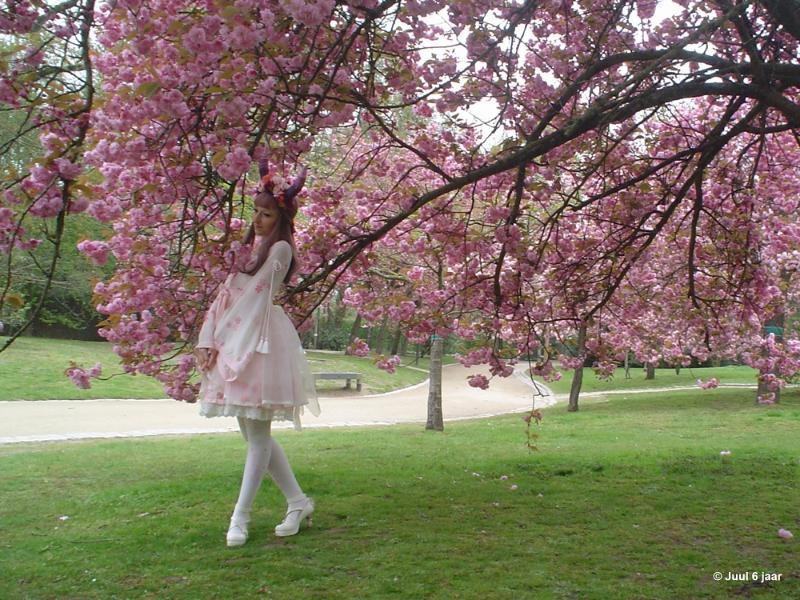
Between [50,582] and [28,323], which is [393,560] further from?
[28,323]

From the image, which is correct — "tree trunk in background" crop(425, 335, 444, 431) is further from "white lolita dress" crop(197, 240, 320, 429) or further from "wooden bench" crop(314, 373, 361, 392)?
"white lolita dress" crop(197, 240, 320, 429)

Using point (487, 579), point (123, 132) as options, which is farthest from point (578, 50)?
point (487, 579)

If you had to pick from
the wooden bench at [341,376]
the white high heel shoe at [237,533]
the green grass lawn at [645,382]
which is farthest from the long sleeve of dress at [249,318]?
the green grass lawn at [645,382]

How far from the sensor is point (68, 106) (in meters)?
2.80

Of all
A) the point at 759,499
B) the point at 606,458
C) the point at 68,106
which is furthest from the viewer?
the point at 606,458

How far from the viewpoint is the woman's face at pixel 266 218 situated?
3717mm

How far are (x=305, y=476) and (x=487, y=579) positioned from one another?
9.60 feet

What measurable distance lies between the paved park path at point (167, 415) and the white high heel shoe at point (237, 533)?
5.80 metres

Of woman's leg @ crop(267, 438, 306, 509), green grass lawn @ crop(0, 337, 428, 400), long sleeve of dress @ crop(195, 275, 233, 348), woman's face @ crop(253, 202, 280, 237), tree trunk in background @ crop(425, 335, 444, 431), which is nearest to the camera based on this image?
long sleeve of dress @ crop(195, 275, 233, 348)

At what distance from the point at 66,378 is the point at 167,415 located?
3894mm

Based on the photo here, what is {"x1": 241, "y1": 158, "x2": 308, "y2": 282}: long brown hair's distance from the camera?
3666mm

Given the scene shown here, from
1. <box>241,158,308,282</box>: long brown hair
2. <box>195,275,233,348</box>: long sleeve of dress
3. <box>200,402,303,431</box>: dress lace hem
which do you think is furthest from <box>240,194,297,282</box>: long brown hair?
<box>200,402,303,431</box>: dress lace hem

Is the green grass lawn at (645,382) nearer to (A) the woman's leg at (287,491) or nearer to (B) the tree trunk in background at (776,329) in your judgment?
(B) the tree trunk in background at (776,329)

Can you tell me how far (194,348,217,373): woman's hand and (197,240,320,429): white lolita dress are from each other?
0.07 ft
